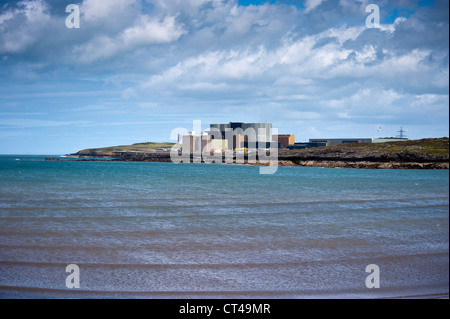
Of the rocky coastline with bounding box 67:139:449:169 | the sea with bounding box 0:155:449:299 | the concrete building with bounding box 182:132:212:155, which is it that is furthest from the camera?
the concrete building with bounding box 182:132:212:155

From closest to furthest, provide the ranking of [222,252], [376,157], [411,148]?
1. [222,252]
2. [376,157]
3. [411,148]

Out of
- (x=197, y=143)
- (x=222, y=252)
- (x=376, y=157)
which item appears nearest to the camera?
(x=222, y=252)

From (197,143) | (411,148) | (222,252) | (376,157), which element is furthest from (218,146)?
(222,252)

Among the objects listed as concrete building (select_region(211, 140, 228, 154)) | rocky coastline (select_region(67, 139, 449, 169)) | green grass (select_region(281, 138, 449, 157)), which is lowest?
rocky coastline (select_region(67, 139, 449, 169))

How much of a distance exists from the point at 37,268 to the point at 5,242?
3903mm

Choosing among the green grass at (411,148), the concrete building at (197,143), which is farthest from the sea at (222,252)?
the concrete building at (197,143)

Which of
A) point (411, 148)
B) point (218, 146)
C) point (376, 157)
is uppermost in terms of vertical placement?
point (218, 146)

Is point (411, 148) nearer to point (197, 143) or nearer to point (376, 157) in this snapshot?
point (376, 157)

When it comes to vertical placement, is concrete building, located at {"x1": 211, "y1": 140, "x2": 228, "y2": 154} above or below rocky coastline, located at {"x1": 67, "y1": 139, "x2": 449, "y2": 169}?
above

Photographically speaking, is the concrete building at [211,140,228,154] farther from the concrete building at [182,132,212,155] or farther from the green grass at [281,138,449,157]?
the green grass at [281,138,449,157]

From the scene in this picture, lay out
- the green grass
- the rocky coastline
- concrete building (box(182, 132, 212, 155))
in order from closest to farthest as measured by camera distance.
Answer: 1. the rocky coastline
2. the green grass
3. concrete building (box(182, 132, 212, 155))

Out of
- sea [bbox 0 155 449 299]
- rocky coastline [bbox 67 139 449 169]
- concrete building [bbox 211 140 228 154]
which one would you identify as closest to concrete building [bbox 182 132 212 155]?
concrete building [bbox 211 140 228 154]
